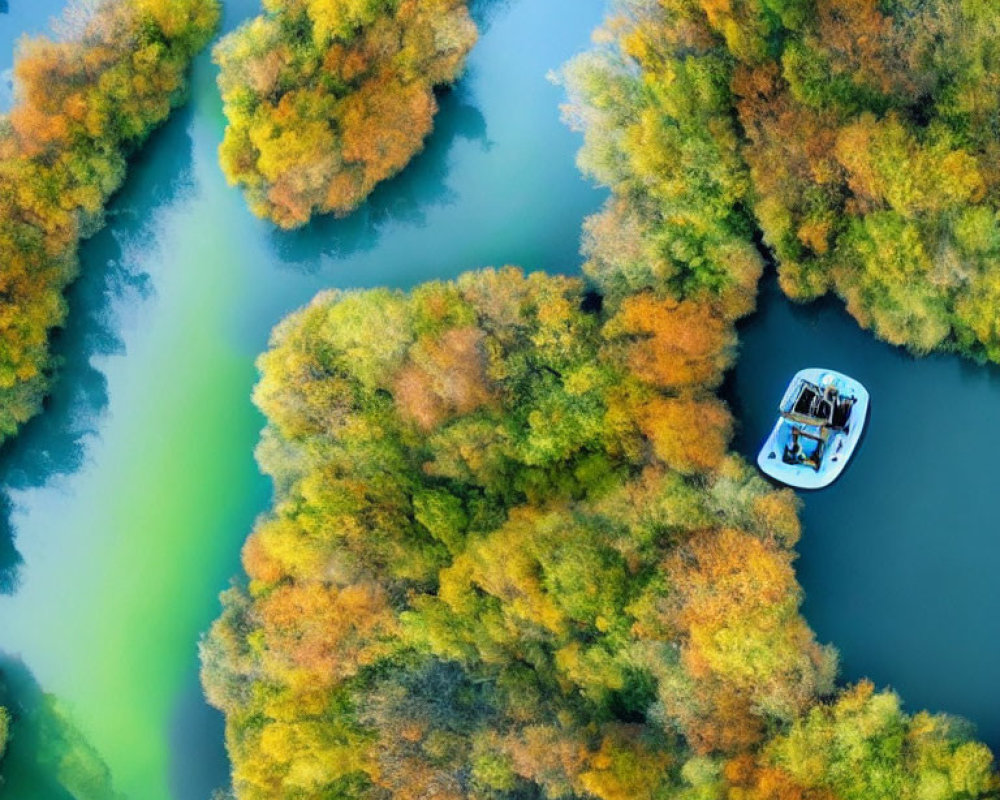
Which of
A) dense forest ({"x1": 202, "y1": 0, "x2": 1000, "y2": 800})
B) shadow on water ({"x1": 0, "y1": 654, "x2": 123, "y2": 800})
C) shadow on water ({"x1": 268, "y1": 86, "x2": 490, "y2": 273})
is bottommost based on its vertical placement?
shadow on water ({"x1": 0, "y1": 654, "x2": 123, "y2": 800})

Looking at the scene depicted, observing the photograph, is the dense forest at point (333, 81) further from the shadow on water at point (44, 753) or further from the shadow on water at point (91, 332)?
the shadow on water at point (44, 753)

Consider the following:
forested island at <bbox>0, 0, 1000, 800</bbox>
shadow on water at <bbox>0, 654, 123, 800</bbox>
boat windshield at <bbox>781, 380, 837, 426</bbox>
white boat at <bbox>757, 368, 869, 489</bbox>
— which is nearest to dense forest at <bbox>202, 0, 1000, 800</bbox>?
forested island at <bbox>0, 0, 1000, 800</bbox>

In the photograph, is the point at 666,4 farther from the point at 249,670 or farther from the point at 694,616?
the point at 249,670

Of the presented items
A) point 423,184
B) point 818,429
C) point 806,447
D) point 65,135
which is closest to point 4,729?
point 65,135

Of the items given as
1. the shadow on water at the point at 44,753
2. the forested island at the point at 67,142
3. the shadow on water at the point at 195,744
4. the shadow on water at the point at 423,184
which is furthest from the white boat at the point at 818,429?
the shadow on water at the point at 44,753

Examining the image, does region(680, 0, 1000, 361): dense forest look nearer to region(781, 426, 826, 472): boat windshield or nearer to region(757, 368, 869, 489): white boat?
region(757, 368, 869, 489): white boat

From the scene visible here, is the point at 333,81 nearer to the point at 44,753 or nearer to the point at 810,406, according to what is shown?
the point at 810,406
